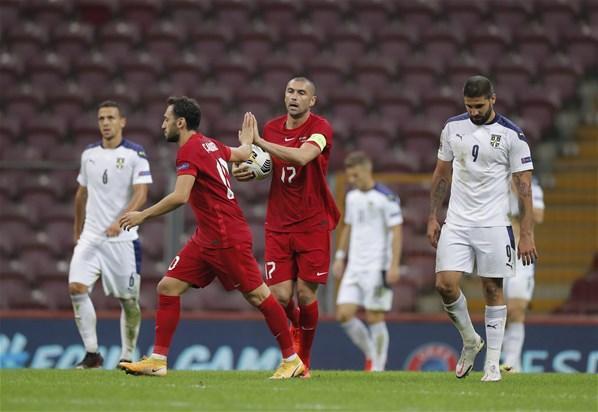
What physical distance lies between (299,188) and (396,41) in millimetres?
10831

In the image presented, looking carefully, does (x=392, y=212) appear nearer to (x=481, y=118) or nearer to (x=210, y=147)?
(x=481, y=118)

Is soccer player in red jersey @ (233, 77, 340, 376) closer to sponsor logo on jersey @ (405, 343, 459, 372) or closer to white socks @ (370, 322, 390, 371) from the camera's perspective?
white socks @ (370, 322, 390, 371)

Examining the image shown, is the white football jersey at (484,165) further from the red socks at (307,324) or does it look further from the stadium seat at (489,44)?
the stadium seat at (489,44)

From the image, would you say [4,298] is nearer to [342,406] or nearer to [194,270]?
[194,270]

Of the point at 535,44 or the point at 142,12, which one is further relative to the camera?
the point at 142,12

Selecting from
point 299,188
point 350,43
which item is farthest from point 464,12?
point 299,188

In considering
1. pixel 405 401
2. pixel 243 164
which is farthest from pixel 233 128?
pixel 405 401

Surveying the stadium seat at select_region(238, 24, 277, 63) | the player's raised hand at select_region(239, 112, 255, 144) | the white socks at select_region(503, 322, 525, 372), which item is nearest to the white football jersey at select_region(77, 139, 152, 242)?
the player's raised hand at select_region(239, 112, 255, 144)

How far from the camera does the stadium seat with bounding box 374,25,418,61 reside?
819 inches

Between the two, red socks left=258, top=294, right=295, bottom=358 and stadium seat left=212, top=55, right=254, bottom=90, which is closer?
red socks left=258, top=294, right=295, bottom=358

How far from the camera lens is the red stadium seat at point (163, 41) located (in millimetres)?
21188

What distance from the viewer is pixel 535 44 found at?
2091 cm

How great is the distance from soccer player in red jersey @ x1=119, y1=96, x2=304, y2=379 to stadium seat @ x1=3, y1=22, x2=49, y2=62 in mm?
11848

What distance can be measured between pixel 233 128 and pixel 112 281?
6.73m
